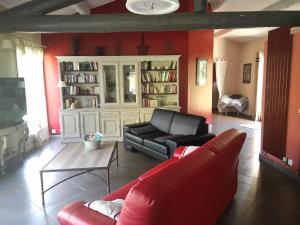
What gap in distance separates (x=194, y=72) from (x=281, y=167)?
10.7 feet

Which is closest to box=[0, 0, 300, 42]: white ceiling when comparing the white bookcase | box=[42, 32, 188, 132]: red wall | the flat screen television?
box=[42, 32, 188, 132]: red wall

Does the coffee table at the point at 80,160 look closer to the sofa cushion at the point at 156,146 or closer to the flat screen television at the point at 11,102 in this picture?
the sofa cushion at the point at 156,146

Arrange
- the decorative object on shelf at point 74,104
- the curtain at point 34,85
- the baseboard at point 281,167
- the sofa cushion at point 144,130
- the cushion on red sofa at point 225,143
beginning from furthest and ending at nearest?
the decorative object on shelf at point 74,104
the curtain at point 34,85
the sofa cushion at point 144,130
the baseboard at point 281,167
the cushion on red sofa at point 225,143

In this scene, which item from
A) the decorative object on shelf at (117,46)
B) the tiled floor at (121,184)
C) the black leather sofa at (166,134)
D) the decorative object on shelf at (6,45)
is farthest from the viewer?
the decorative object on shelf at (117,46)

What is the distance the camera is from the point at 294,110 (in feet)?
11.9

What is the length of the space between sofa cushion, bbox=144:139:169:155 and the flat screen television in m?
2.32

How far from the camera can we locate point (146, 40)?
6043mm

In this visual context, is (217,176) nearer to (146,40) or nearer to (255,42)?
(146,40)

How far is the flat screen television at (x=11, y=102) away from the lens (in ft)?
13.3

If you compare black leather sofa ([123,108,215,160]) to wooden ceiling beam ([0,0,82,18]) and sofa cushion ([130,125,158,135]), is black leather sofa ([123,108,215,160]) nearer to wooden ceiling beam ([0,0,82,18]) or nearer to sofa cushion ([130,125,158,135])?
sofa cushion ([130,125,158,135])

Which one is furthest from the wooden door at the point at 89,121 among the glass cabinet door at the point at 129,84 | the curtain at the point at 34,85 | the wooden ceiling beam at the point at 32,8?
the wooden ceiling beam at the point at 32,8

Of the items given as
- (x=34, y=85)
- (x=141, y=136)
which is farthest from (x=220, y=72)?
(x=34, y=85)

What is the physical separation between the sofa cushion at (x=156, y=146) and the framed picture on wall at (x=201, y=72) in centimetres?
→ 275

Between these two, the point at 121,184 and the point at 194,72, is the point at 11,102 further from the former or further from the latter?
the point at 194,72
